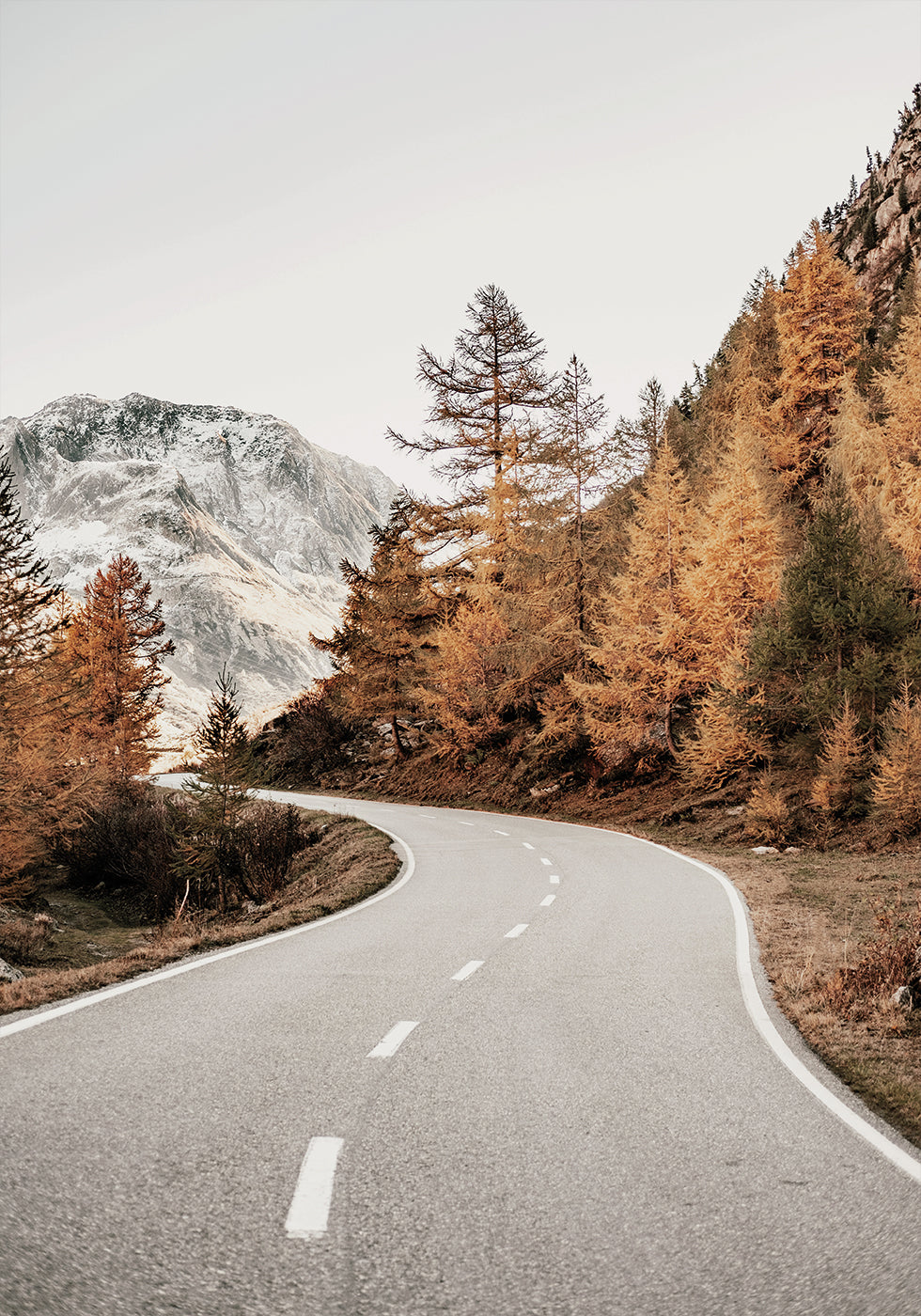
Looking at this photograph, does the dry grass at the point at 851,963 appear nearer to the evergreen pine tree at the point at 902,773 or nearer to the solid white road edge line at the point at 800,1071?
the solid white road edge line at the point at 800,1071

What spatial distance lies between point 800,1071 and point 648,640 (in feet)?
66.1

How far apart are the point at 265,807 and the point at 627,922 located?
18.6m

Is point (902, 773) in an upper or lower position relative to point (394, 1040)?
upper

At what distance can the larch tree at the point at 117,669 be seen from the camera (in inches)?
1353

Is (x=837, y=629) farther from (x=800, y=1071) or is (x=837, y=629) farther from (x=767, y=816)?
(x=800, y=1071)

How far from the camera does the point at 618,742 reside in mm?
26750

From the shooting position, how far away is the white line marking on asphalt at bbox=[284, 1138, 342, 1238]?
3.07 metres

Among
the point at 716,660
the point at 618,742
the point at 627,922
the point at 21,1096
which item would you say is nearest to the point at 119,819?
the point at 618,742

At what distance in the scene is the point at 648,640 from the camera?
982 inches

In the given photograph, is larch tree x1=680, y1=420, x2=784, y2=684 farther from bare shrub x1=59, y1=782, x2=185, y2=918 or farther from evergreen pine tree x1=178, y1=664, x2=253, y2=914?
bare shrub x1=59, y1=782, x2=185, y2=918

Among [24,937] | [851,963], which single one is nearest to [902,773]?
[851,963]

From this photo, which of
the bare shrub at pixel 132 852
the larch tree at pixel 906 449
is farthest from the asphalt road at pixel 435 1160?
the larch tree at pixel 906 449

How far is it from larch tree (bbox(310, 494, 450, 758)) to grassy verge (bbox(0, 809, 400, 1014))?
9575mm

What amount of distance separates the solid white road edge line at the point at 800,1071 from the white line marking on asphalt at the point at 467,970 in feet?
7.95
